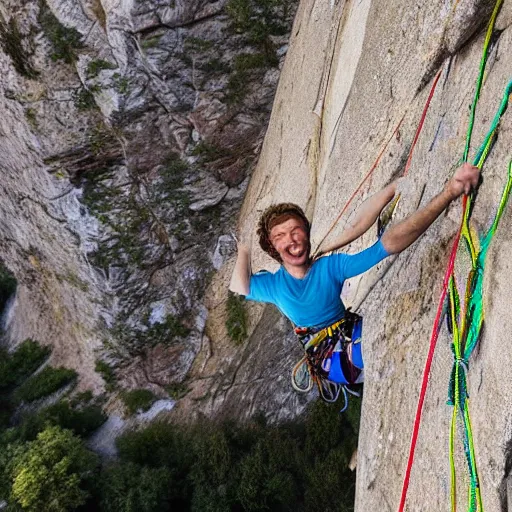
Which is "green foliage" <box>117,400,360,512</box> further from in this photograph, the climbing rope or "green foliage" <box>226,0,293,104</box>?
"green foliage" <box>226,0,293,104</box>

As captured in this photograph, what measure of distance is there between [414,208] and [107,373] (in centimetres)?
1089

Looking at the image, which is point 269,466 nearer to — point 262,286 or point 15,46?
point 262,286

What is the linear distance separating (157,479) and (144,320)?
13.0 feet

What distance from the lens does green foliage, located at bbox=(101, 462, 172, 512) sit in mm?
8438

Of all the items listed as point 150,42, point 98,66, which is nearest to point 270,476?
point 150,42

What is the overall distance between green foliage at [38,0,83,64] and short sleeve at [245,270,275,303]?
24.6 ft

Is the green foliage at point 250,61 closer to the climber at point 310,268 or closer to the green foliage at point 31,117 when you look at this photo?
Result: the green foliage at point 31,117

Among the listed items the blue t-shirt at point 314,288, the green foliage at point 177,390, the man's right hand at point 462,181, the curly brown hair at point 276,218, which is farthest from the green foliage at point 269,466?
the man's right hand at point 462,181

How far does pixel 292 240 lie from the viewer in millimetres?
3049

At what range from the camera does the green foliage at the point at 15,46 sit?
8.38 meters

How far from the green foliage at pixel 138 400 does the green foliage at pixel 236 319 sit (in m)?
2.86

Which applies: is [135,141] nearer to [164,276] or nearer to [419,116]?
[164,276]

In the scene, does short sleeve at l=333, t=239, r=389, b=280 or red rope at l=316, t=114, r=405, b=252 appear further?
red rope at l=316, t=114, r=405, b=252

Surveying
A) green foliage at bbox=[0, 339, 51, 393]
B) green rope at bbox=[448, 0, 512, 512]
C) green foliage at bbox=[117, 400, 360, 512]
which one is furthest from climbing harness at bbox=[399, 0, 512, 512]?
green foliage at bbox=[0, 339, 51, 393]
